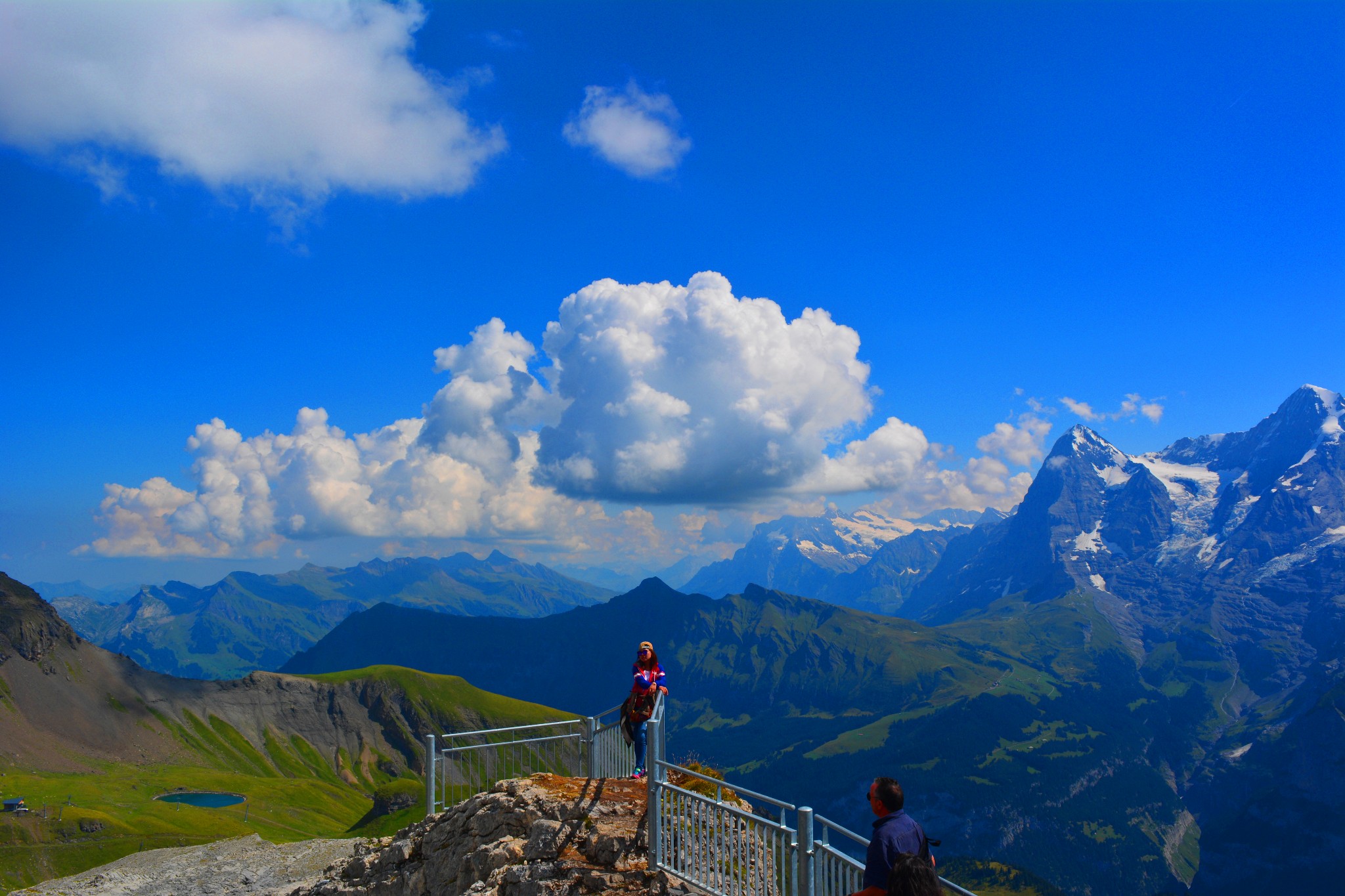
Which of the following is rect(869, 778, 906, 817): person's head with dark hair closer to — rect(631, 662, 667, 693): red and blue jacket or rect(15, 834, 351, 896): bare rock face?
rect(631, 662, 667, 693): red and blue jacket

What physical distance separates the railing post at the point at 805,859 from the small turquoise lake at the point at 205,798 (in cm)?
17579

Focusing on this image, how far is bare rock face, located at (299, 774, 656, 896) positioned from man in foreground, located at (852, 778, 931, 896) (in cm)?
618

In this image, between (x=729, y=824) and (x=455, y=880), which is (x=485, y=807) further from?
(x=729, y=824)

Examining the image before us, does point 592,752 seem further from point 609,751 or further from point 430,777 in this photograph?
point 430,777

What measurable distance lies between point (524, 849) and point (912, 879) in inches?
396

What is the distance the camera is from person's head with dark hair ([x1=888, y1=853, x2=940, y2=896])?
782cm

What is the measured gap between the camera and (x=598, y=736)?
1888 cm

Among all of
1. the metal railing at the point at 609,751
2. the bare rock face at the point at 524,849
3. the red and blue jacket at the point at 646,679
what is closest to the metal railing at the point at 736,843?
the bare rock face at the point at 524,849

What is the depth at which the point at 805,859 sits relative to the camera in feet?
36.2

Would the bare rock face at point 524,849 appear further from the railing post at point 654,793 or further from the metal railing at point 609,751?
the metal railing at point 609,751

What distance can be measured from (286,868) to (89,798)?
12420 cm

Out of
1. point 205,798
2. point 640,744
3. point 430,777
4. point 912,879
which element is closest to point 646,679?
point 640,744

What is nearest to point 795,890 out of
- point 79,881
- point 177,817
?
point 79,881

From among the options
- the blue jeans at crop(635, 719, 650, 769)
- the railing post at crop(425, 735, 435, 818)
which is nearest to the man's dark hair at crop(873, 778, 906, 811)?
the blue jeans at crop(635, 719, 650, 769)
